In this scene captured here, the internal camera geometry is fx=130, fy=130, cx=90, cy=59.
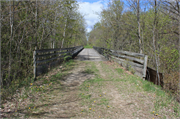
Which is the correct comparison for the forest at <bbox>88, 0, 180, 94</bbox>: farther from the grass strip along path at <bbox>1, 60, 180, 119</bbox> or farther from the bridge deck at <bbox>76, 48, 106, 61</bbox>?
the bridge deck at <bbox>76, 48, 106, 61</bbox>

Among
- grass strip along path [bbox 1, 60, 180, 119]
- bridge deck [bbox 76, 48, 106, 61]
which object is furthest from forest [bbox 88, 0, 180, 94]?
bridge deck [bbox 76, 48, 106, 61]

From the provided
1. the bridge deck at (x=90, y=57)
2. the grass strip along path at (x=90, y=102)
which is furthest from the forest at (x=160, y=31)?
the bridge deck at (x=90, y=57)

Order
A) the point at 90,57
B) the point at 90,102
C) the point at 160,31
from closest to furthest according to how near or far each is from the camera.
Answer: the point at 90,102 → the point at 160,31 → the point at 90,57

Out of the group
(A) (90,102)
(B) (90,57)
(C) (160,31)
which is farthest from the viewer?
(B) (90,57)

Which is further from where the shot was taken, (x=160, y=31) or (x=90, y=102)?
(x=160, y=31)

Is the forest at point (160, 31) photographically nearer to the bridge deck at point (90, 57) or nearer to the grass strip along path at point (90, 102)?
the grass strip along path at point (90, 102)

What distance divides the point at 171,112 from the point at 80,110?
8.12 ft

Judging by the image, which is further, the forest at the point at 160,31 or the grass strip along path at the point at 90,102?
the forest at the point at 160,31

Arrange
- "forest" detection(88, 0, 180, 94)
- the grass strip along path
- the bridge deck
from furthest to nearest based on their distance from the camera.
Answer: the bridge deck → "forest" detection(88, 0, 180, 94) → the grass strip along path

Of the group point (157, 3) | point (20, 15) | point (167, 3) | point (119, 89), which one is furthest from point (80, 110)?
point (167, 3)

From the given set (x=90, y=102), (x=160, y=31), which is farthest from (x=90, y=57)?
(x=90, y=102)

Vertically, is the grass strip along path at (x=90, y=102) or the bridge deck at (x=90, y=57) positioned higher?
the bridge deck at (x=90, y=57)

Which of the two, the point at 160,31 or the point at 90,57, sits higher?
the point at 160,31

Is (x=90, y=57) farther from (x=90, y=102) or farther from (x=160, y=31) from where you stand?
(x=90, y=102)
